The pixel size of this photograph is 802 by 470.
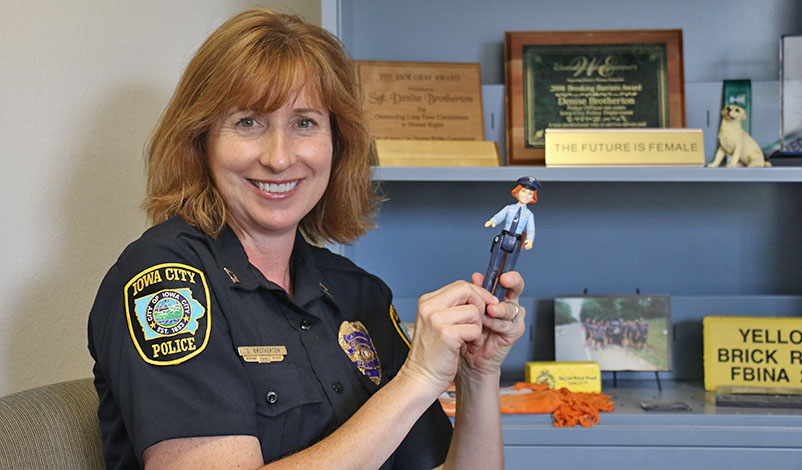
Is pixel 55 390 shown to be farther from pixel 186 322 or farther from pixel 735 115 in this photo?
pixel 735 115

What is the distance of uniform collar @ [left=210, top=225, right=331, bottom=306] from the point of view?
114 cm

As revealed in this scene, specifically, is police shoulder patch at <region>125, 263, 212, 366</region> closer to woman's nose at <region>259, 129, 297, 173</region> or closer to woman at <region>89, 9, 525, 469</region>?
woman at <region>89, 9, 525, 469</region>

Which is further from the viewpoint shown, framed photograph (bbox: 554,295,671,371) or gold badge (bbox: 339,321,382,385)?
framed photograph (bbox: 554,295,671,371)

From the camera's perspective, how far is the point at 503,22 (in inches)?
87.3

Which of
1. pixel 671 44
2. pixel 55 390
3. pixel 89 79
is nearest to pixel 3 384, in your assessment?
pixel 55 390

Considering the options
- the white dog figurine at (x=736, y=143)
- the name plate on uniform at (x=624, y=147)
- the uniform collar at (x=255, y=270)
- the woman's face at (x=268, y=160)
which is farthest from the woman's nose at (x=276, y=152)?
the white dog figurine at (x=736, y=143)

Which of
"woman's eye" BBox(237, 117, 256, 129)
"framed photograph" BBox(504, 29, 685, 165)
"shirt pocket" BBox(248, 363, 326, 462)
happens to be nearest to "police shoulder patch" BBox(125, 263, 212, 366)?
"shirt pocket" BBox(248, 363, 326, 462)

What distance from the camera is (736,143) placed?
203cm

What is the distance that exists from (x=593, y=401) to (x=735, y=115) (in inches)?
31.9

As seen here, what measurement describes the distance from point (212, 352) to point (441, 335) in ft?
0.96

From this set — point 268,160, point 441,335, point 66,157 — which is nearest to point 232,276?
point 268,160

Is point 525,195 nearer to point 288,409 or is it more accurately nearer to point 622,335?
point 288,409

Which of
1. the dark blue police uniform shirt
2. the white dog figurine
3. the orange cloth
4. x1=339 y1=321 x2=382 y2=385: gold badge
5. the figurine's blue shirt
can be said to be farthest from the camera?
the white dog figurine

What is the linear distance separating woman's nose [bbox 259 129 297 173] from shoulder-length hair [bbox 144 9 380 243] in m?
0.04
